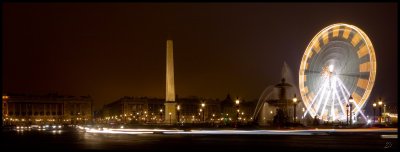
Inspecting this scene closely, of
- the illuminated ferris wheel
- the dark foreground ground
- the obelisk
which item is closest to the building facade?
the obelisk

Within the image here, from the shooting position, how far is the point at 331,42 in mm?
57656

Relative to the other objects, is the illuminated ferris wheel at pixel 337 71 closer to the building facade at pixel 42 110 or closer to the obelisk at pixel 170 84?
the obelisk at pixel 170 84

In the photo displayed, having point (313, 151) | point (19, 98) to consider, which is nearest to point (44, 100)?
point (19, 98)

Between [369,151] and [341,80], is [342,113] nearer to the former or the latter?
[341,80]

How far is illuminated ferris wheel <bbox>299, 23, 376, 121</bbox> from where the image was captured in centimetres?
5335

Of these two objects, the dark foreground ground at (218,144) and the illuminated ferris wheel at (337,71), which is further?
the illuminated ferris wheel at (337,71)

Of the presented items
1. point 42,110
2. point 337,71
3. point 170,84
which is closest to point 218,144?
point 337,71

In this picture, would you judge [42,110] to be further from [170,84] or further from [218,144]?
[218,144]

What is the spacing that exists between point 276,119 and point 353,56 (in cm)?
1013

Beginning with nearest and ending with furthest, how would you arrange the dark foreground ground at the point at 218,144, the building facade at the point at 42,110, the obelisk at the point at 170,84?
the dark foreground ground at the point at 218,144 < the obelisk at the point at 170,84 < the building facade at the point at 42,110

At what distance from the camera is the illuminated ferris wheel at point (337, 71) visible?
53.3m

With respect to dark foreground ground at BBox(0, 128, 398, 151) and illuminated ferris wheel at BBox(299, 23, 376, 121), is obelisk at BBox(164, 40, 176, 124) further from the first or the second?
dark foreground ground at BBox(0, 128, 398, 151)

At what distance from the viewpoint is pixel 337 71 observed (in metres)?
58.0

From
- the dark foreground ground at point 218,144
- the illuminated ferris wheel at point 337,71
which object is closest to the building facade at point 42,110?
the illuminated ferris wheel at point 337,71
